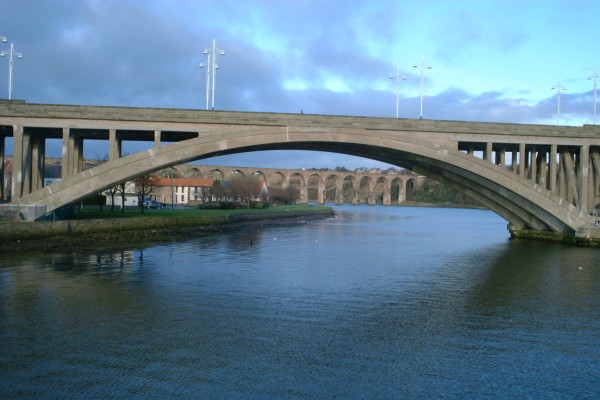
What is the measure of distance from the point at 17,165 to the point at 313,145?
19625 mm

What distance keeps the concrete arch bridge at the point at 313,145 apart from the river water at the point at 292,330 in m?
7.56

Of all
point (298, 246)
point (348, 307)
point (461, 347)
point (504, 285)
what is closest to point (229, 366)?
point (461, 347)

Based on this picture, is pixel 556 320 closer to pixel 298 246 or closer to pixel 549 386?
pixel 549 386

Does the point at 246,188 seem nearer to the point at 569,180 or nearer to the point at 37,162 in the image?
the point at 37,162

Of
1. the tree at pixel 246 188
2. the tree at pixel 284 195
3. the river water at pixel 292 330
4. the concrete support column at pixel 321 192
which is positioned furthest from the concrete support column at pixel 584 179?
the concrete support column at pixel 321 192

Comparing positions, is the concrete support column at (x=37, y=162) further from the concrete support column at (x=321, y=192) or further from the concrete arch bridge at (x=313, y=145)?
the concrete support column at (x=321, y=192)

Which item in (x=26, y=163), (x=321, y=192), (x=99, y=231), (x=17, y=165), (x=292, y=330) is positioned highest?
(x=321, y=192)

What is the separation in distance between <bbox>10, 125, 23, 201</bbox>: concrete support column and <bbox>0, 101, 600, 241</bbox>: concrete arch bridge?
0.20ft

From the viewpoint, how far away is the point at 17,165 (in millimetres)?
34500

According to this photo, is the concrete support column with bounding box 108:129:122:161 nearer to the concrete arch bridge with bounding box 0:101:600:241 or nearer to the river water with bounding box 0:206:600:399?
the concrete arch bridge with bounding box 0:101:600:241

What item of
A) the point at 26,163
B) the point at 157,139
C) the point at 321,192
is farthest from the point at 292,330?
the point at 321,192

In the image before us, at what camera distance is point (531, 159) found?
44.3 metres

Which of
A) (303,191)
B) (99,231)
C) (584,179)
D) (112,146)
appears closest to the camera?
(112,146)

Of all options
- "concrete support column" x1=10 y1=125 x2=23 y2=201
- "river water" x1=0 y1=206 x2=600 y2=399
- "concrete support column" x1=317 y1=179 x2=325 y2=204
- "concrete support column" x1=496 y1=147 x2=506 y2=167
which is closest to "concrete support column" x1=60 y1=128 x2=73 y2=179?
"concrete support column" x1=10 y1=125 x2=23 y2=201
